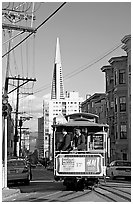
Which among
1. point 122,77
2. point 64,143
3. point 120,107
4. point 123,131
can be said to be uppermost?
point 122,77

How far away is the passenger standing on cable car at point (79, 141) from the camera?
714 inches

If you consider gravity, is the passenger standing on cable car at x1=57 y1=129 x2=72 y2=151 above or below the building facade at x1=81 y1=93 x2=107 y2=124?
Answer: below

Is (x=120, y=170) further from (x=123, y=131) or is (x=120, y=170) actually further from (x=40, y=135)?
(x=40, y=135)

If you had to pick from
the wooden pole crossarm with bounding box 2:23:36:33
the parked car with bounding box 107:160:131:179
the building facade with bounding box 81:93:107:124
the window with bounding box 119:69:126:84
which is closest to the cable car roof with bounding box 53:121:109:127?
the wooden pole crossarm with bounding box 2:23:36:33

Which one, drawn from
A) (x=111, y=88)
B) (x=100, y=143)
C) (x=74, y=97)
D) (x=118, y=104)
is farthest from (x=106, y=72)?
(x=100, y=143)

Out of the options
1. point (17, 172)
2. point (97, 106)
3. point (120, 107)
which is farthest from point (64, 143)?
point (97, 106)

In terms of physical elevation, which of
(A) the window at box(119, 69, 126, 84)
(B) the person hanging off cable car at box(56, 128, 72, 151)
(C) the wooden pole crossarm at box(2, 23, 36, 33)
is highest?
(A) the window at box(119, 69, 126, 84)

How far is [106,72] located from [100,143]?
39151mm

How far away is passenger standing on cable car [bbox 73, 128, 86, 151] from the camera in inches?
714

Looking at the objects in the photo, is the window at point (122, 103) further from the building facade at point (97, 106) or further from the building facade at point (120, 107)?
→ the building facade at point (97, 106)

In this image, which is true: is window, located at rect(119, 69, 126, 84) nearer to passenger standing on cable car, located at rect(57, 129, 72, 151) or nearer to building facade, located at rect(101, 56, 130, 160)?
building facade, located at rect(101, 56, 130, 160)

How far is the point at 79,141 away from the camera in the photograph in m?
18.4

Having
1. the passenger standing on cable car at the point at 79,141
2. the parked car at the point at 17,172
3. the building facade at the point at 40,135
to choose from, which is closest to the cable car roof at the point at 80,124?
the passenger standing on cable car at the point at 79,141

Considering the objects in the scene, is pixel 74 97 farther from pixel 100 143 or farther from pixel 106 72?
Result: pixel 100 143
